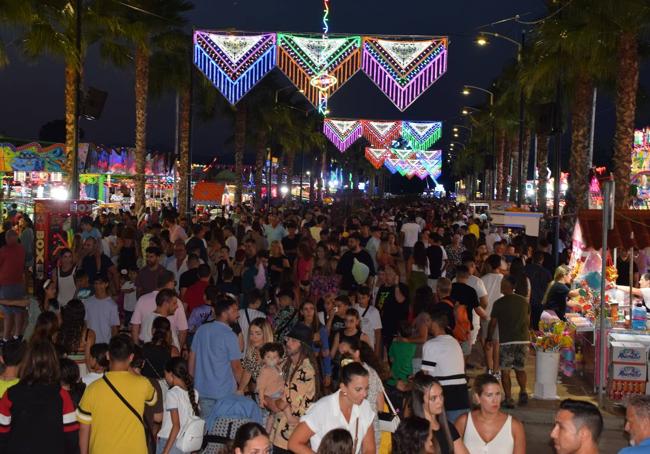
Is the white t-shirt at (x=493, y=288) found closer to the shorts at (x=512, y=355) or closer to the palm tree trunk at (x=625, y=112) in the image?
the shorts at (x=512, y=355)

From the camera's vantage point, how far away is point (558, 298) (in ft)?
45.8

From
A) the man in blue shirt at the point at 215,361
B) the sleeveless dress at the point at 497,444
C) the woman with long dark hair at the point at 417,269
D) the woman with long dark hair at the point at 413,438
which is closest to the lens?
the woman with long dark hair at the point at 413,438

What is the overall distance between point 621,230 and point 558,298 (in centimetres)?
180

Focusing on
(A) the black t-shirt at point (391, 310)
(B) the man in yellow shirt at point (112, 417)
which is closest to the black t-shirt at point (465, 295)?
(A) the black t-shirt at point (391, 310)

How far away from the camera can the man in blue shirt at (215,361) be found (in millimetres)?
7781

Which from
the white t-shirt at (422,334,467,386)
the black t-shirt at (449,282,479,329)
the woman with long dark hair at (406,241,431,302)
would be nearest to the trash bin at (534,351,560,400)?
the black t-shirt at (449,282,479,329)

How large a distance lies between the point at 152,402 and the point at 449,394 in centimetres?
275

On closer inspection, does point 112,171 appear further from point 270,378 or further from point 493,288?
point 270,378

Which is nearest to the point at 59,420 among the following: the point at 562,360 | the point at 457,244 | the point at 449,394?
the point at 449,394

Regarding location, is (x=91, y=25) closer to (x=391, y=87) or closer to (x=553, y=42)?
(x=391, y=87)

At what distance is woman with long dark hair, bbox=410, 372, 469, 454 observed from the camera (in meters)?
5.74

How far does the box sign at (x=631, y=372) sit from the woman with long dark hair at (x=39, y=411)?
24.7ft

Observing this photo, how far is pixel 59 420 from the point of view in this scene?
5.86m

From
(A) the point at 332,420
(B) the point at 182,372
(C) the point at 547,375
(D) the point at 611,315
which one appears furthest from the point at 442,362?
(D) the point at 611,315
